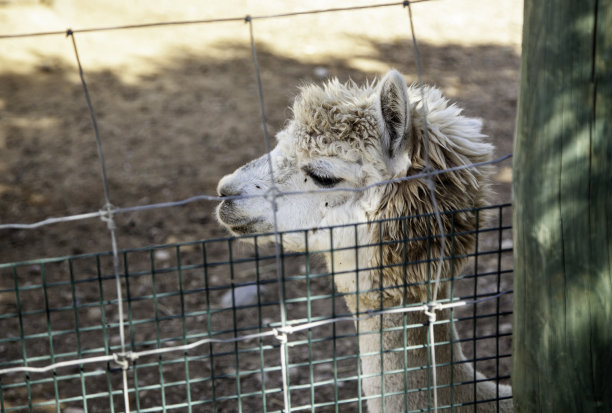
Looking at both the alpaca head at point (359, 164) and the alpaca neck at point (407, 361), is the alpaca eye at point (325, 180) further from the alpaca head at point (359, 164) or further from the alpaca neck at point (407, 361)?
the alpaca neck at point (407, 361)

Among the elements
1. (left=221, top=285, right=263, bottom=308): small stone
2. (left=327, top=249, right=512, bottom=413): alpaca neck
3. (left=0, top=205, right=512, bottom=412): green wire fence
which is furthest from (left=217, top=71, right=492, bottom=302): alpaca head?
(left=221, top=285, right=263, bottom=308): small stone

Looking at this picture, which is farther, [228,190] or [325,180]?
[228,190]

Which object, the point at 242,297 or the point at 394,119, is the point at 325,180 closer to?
the point at 394,119

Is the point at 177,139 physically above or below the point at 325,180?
above

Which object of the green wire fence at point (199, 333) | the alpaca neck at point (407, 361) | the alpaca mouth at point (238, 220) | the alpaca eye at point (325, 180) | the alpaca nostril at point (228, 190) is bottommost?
the green wire fence at point (199, 333)

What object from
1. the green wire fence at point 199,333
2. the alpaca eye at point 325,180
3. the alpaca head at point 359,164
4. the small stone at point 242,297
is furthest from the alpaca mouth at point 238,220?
the small stone at point 242,297

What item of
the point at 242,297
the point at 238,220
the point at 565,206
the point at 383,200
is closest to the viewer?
the point at 565,206

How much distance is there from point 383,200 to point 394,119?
35 cm

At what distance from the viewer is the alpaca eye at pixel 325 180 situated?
3006 millimetres

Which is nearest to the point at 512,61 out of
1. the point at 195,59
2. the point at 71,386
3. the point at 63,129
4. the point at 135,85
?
the point at 195,59

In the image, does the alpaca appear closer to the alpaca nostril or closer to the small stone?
the alpaca nostril

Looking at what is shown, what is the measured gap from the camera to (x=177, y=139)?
8.31m

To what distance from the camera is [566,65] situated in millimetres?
1974

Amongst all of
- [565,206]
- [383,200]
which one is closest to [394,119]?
[383,200]
